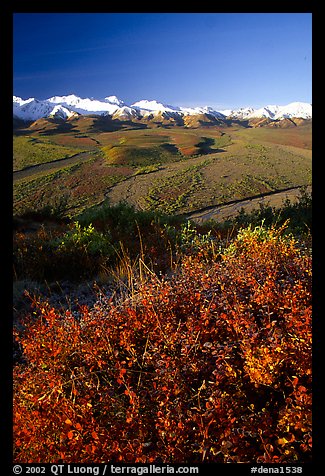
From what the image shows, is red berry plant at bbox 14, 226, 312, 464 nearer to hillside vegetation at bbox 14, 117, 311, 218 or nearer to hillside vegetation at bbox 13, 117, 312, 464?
hillside vegetation at bbox 13, 117, 312, 464

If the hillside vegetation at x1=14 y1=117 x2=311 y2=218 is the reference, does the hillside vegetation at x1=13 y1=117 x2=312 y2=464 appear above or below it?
below

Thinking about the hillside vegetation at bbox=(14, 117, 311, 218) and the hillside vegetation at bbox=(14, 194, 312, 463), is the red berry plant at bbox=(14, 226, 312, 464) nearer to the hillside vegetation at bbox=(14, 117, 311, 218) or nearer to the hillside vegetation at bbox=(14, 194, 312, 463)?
the hillside vegetation at bbox=(14, 194, 312, 463)

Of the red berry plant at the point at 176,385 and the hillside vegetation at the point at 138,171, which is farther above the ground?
the hillside vegetation at the point at 138,171

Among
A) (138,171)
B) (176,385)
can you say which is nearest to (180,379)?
(176,385)

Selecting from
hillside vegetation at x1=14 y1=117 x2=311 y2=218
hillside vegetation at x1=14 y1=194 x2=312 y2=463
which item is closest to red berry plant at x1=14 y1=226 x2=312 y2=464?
hillside vegetation at x1=14 y1=194 x2=312 y2=463

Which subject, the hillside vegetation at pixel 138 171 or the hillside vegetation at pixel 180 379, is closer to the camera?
the hillside vegetation at pixel 180 379

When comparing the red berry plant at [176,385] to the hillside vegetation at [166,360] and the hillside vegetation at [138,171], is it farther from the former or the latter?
the hillside vegetation at [138,171]

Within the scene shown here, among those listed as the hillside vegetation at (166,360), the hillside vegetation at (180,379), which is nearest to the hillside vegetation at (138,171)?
the hillside vegetation at (166,360)

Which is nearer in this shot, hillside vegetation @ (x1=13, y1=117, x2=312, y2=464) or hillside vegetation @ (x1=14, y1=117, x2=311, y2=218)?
hillside vegetation @ (x1=13, y1=117, x2=312, y2=464)

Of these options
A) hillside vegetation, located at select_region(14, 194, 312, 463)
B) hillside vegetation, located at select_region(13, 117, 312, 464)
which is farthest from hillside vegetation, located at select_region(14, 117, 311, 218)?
hillside vegetation, located at select_region(14, 194, 312, 463)
